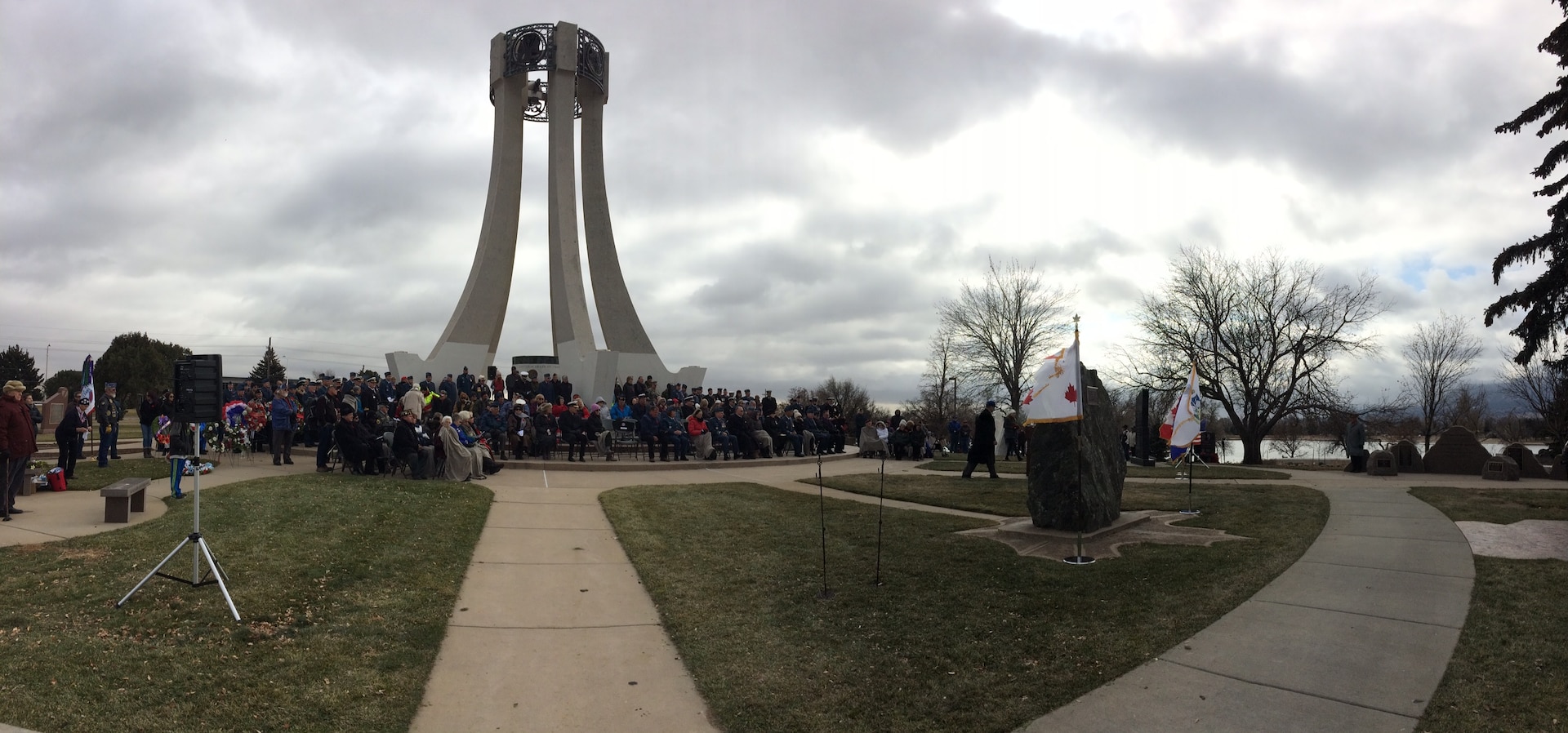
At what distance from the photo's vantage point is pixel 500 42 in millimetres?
34281

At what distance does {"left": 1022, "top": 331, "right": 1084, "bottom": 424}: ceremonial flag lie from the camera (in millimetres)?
8836

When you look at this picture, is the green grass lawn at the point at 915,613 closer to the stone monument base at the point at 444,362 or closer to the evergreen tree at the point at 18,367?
the stone monument base at the point at 444,362

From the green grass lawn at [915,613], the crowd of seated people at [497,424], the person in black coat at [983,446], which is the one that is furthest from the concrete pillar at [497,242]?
the green grass lawn at [915,613]

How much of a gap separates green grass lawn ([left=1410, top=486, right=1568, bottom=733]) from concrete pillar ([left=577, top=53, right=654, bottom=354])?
2751 centimetres

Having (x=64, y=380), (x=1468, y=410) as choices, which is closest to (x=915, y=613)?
(x=1468, y=410)

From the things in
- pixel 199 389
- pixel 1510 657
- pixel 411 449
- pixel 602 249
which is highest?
pixel 602 249

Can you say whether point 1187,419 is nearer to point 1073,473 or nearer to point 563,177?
point 1073,473

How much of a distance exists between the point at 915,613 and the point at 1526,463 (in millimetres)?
18902

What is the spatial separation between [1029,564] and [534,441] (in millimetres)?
13009

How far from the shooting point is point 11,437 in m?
9.54

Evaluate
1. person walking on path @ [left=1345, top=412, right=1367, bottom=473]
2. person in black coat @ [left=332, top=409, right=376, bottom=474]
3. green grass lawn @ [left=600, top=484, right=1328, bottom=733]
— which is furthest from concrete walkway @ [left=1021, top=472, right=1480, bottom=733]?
person walking on path @ [left=1345, top=412, right=1367, bottom=473]

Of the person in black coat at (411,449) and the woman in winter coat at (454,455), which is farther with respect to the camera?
the woman in winter coat at (454,455)

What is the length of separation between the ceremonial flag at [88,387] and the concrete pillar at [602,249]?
16.8 m

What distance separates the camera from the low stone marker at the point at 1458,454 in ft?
61.7
